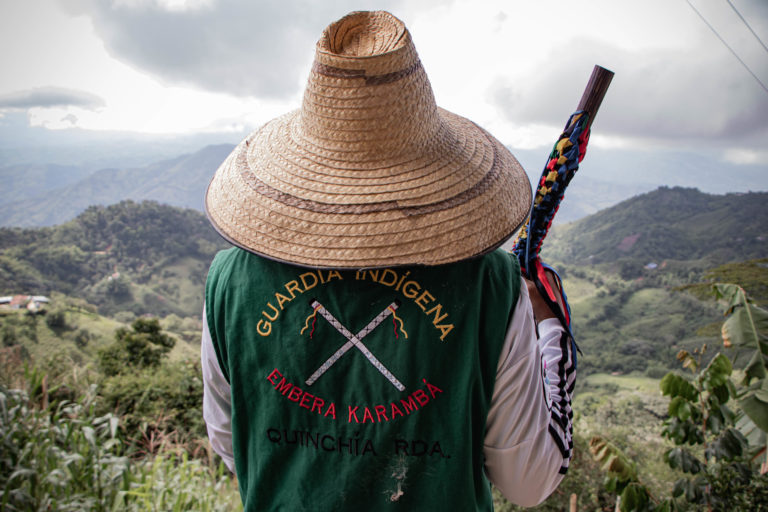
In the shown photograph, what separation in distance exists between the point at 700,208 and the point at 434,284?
69693 millimetres

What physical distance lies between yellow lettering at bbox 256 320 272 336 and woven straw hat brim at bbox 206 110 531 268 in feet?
0.45

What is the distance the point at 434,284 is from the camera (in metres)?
Result: 0.74

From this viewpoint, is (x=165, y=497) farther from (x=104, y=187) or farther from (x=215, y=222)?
(x=104, y=187)

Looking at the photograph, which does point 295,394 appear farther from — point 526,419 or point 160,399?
point 160,399

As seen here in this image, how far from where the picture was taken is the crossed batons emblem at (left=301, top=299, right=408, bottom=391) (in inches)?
29.3

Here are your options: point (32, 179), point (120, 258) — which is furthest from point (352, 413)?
point (32, 179)

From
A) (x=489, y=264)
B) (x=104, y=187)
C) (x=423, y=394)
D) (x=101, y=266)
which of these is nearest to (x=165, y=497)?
(x=423, y=394)

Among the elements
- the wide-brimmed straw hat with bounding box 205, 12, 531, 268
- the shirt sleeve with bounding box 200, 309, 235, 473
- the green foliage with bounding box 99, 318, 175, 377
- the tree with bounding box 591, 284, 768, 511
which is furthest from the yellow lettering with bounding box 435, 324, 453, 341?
the green foliage with bounding box 99, 318, 175, 377

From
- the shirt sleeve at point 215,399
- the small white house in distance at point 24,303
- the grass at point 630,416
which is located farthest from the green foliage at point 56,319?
the shirt sleeve at point 215,399

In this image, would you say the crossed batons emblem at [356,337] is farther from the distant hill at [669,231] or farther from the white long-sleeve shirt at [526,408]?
the distant hill at [669,231]

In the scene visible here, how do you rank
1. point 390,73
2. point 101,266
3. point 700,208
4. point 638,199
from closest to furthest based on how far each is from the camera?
1. point 390,73
2. point 101,266
3. point 700,208
4. point 638,199

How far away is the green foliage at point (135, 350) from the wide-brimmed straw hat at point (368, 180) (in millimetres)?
11574

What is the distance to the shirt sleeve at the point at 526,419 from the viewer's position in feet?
2.50

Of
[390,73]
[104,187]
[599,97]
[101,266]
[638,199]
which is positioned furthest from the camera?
[104,187]
